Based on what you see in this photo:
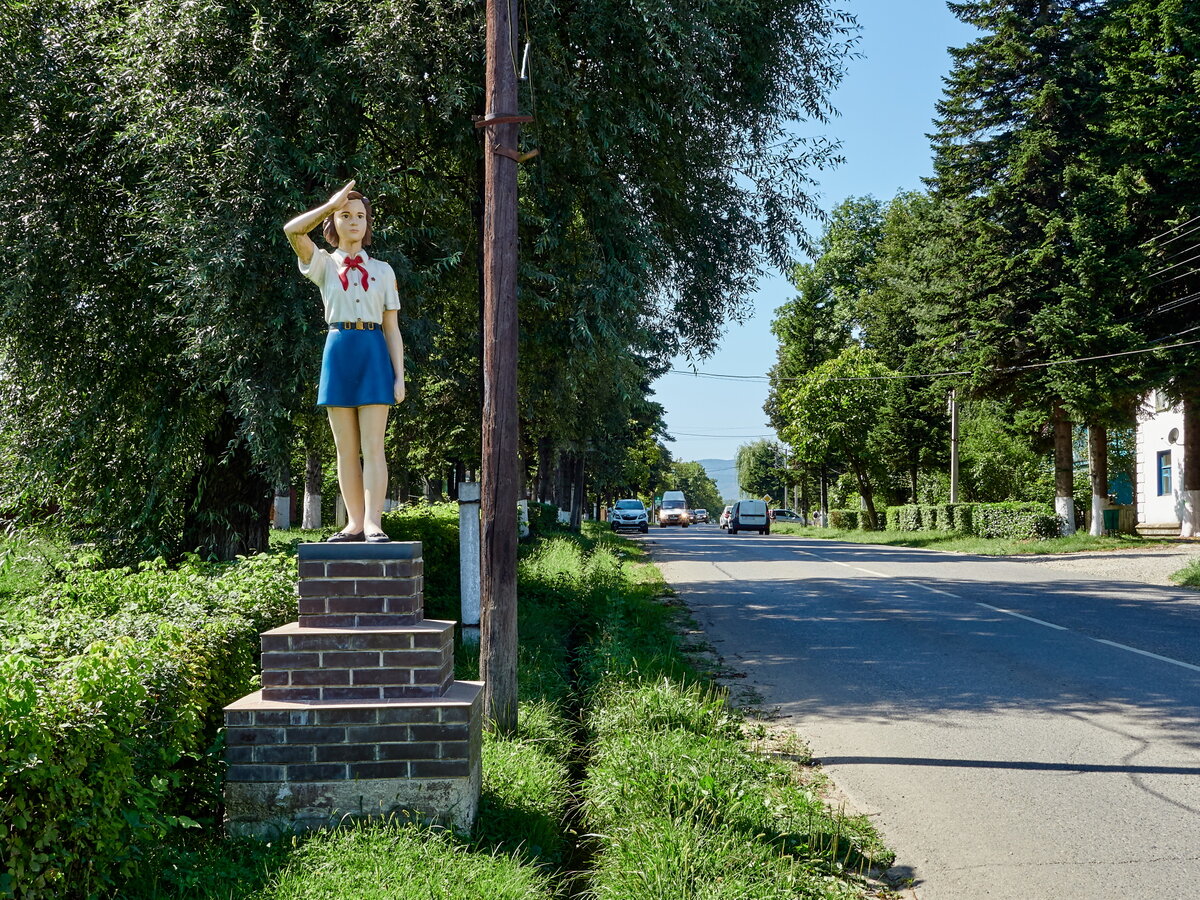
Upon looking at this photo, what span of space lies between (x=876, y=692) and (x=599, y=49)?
730 centimetres

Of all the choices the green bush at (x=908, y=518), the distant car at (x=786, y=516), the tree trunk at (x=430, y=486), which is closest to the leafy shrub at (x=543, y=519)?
the tree trunk at (x=430, y=486)

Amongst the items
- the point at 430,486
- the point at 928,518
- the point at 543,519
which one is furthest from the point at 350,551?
the point at 430,486

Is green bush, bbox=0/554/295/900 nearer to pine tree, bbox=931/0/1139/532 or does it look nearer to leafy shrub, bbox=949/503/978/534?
pine tree, bbox=931/0/1139/532

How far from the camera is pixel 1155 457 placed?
39.3 m

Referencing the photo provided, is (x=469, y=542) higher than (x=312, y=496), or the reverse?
(x=312, y=496)

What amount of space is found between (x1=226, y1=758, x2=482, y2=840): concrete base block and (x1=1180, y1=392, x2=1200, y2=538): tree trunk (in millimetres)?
29640

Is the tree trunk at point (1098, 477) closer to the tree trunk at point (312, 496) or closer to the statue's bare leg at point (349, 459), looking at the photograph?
the tree trunk at point (312, 496)

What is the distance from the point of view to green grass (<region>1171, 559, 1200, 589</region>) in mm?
17078

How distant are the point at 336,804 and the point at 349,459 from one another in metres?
1.88

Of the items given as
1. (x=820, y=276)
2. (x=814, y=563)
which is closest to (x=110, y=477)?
(x=814, y=563)

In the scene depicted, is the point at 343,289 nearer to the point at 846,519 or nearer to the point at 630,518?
the point at 630,518

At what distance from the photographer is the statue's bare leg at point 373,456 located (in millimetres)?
5543

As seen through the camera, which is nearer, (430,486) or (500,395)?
(500,395)

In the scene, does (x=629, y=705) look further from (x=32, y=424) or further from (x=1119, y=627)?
(x=32, y=424)
